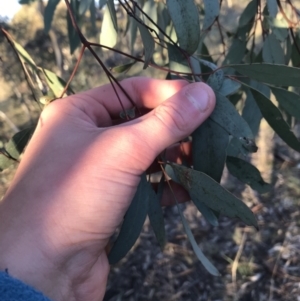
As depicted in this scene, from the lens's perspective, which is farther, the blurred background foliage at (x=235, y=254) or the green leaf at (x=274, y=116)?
the blurred background foliage at (x=235, y=254)

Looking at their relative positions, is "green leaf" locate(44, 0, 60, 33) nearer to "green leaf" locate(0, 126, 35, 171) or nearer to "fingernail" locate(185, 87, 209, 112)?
"green leaf" locate(0, 126, 35, 171)

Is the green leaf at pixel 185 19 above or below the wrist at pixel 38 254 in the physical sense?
above

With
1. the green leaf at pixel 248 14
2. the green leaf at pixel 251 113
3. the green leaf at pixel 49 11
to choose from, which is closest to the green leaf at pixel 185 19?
the green leaf at pixel 251 113

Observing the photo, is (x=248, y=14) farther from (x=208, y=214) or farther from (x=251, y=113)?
(x=208, y=214)

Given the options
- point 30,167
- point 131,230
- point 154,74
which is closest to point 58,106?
point 30,167

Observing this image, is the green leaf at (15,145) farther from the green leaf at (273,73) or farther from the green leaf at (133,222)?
the green leaf at (273,73)

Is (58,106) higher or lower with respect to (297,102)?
higher

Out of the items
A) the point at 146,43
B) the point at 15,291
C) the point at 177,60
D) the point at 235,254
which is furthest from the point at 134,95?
the point at 235,254

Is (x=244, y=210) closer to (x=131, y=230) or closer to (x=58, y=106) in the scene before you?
(x=131, y=230)
